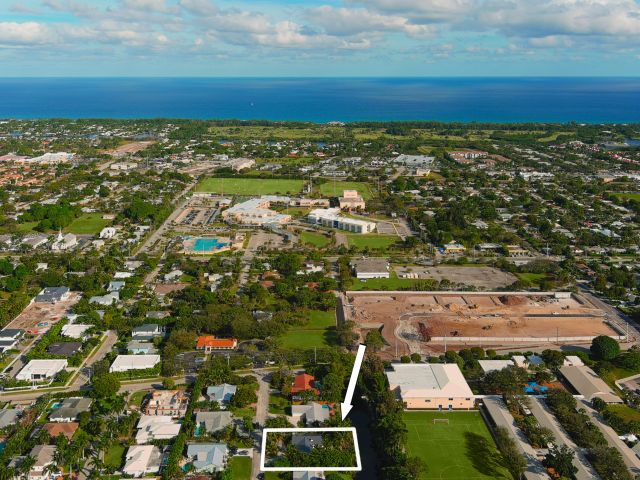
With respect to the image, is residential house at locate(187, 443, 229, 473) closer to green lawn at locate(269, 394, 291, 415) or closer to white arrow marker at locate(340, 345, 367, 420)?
green lawn at locate(269, 394, 291, 415)

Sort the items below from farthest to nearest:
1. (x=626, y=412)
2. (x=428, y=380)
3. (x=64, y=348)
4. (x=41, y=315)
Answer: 1. (x=41, y=315)
2. (x=64, y=348)
3. (x=428, y=380)
4. (x=626, y=412)

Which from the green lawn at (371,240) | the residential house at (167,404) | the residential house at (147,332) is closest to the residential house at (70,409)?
the residential house at (167,404)

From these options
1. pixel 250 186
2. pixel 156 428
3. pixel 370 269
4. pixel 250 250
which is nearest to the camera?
pixel 156 428

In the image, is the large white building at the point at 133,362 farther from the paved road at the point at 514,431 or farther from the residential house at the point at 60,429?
the paved road at the point at 514,431

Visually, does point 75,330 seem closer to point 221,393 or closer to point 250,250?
point 221,393

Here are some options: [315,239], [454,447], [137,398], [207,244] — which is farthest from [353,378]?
[315,239]

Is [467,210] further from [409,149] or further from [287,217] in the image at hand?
[409,149]

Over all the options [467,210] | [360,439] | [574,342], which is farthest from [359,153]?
[360,439]
